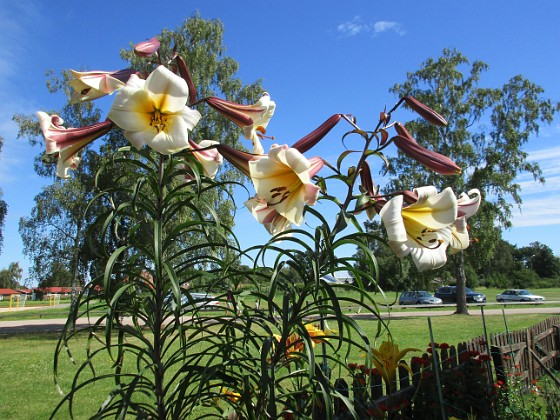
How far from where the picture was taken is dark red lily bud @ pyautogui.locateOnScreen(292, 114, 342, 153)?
44.0 inches

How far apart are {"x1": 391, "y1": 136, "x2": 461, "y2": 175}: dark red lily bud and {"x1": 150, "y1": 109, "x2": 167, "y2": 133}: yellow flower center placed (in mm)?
574

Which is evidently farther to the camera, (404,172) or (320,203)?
(404,172)

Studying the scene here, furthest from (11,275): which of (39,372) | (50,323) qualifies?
(39,372)

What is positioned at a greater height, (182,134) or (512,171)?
(512,171)

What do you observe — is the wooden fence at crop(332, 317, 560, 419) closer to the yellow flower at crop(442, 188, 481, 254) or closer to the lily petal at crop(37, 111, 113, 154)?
the yellow flower at crop(442, 188, 481, 254)

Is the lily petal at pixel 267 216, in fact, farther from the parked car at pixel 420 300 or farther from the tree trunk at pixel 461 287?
the parked car at pixel 420 300

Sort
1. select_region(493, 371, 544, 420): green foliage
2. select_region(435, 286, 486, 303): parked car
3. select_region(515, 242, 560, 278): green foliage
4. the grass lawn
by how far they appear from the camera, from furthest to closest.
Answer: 1. select_region(515, 242, 560, 278): green foliage
2. select_region(435, 286, 486, 303): parked car
3. the grass lawn
4. select_region(493, 371, 544, 420): green foliage

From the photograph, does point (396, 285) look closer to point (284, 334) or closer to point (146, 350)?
point (284, 334)

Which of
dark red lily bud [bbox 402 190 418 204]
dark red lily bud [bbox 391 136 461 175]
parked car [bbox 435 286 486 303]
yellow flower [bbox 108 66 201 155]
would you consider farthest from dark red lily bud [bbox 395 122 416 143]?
parked car [bbox 435 286 486 303]

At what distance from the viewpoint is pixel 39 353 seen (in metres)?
8.51

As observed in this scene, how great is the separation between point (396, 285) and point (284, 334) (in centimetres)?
34

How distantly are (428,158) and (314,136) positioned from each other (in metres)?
0.28

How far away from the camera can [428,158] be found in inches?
44.3

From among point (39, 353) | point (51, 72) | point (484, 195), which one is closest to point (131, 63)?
A: point (51, 72)
